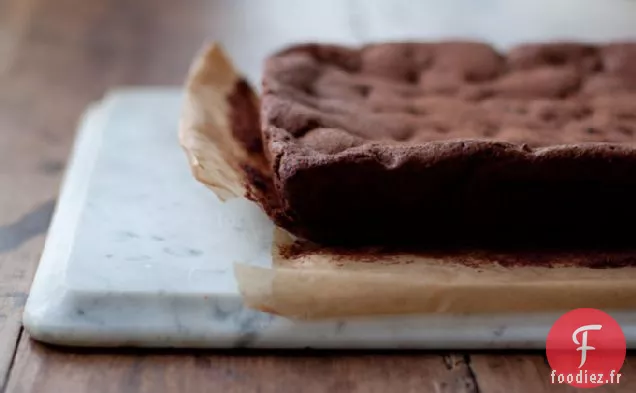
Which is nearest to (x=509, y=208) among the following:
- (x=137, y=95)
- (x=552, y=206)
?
(x=552, y=206)

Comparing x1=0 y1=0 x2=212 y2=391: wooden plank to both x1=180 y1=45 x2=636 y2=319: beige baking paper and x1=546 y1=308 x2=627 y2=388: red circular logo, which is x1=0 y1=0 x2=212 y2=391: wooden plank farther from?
x1=546 y1=308 x2=627 y2=388: red circular logo

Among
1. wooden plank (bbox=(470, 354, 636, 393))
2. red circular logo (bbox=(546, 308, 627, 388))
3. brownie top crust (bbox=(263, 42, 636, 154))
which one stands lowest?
wooden plank (bbox=(470, 354, 636, 393))

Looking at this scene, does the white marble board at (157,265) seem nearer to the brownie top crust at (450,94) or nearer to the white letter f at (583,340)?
the white letter f at (583,340)

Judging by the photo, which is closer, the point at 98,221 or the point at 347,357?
the point at 347,357

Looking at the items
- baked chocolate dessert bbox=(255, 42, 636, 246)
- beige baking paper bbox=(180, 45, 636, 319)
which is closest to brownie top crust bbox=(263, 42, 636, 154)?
baked chocolate dessert bbox=(255, 42, 636, 246)

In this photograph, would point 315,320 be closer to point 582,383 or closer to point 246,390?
point 246,390

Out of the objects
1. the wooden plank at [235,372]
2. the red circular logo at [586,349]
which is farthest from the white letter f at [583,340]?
the wooden plank at [235,372]

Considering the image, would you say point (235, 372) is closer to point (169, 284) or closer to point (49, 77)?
point (169, 284)
